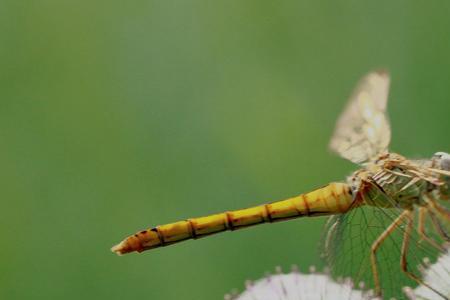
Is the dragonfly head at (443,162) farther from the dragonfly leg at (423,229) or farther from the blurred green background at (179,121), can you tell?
the blurred green background at (179,121)

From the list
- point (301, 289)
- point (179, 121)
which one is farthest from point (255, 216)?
point (179, 121)

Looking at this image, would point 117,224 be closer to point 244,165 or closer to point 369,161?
point 244,165

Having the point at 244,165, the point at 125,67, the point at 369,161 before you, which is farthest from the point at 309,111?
the point at 369,161

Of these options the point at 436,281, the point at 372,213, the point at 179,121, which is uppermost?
the point at 179,121

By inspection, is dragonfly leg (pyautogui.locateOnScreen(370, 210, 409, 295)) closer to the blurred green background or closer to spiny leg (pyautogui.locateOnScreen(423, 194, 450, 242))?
spiny leg (pyautogui.locateOnScreen(423, 194, 450, 242))

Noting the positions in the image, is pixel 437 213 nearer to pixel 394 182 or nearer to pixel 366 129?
pixel 394 182

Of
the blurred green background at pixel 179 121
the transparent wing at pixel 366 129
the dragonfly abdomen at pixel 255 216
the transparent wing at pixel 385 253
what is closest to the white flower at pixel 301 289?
the transparent wing at pixel 385 253
